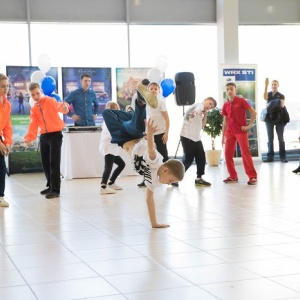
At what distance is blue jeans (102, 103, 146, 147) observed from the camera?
5633 millimetres

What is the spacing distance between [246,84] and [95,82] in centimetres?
321

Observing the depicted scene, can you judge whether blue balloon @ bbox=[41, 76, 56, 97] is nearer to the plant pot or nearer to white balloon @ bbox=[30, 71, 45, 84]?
white balloon @ bbox=[30, 71, 45, 84]

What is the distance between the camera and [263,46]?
14.3 m

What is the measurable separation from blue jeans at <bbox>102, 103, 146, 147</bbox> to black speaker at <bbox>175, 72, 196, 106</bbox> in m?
5.44

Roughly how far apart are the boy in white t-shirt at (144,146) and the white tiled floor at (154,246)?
46 centimetres

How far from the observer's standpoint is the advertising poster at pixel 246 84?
42.4 ft

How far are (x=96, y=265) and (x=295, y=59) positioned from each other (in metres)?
11.4

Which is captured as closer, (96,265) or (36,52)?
(96,265)

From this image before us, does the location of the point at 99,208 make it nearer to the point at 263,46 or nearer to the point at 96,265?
the point at 96,265

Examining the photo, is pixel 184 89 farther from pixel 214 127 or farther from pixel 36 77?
pixel 36 77

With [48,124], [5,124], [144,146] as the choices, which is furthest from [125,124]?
[48,124]

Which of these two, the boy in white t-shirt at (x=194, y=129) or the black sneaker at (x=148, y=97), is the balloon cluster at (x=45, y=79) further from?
the black sneaker at (x=148, y=97)

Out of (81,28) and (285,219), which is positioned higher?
(81,28)

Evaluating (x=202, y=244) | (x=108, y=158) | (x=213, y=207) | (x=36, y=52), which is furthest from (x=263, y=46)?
(x=202, y=244)
